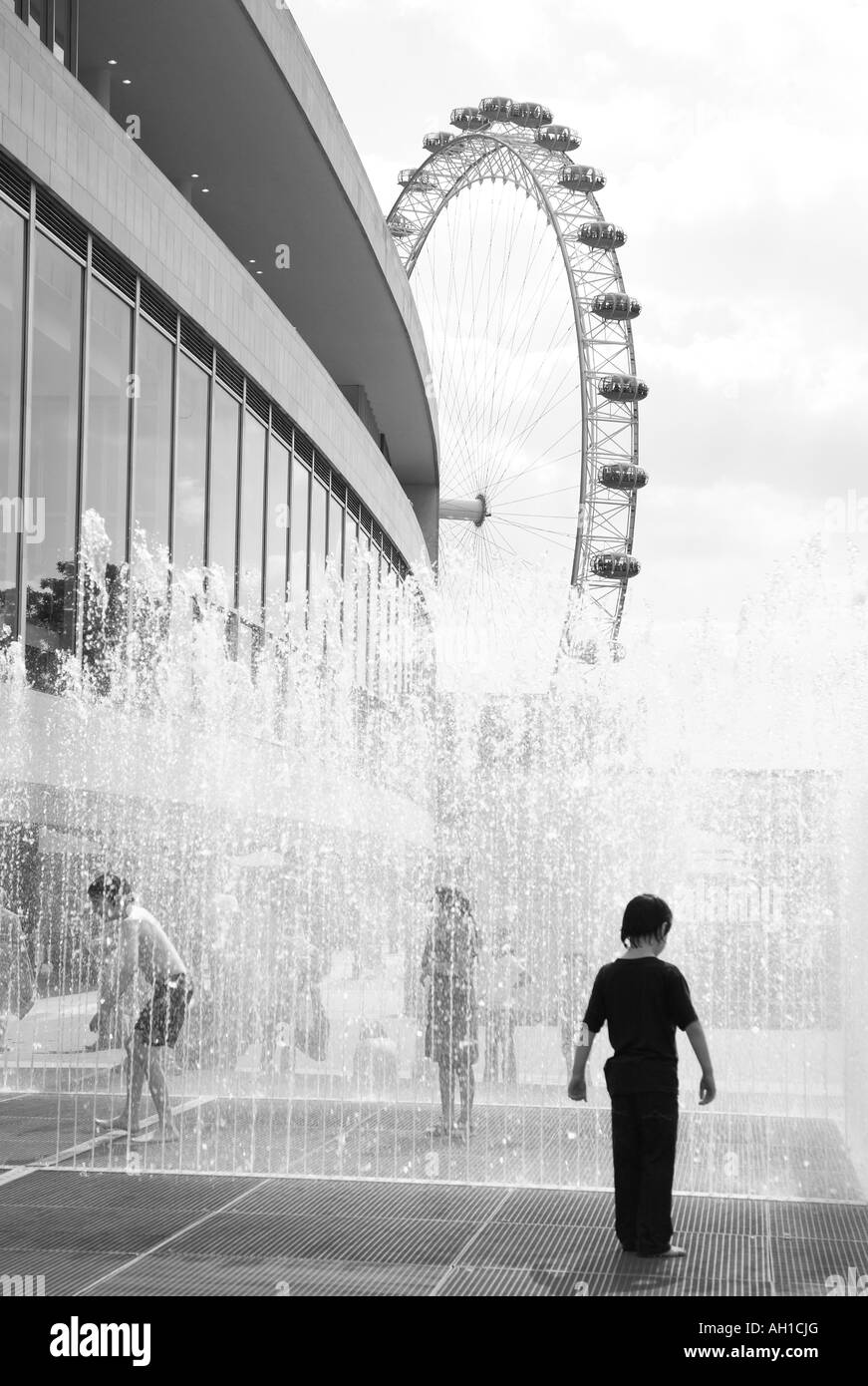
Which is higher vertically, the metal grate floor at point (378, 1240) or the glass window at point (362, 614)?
the glass window at point (362, 614)

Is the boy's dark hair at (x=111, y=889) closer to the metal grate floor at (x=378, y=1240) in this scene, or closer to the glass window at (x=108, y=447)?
the metal grate floor at (x=378, y=1240)

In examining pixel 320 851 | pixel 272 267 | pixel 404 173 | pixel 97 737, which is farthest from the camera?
pixel 404 173

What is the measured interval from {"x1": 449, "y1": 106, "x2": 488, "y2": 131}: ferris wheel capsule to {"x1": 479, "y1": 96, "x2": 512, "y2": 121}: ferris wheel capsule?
0.25 metres

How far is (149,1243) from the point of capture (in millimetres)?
6879

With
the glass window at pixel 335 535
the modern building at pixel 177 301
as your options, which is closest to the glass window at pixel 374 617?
the modern building at pixel 177 301

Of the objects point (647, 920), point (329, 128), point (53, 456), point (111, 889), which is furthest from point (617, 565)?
point (647, 920)

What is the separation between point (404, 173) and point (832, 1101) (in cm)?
4058

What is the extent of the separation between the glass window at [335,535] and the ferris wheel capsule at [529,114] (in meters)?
21.3

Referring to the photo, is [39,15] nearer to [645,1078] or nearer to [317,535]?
[317,535]

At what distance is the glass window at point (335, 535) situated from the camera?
2620cm

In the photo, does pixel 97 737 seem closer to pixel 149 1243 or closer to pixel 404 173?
pixel 149 1243

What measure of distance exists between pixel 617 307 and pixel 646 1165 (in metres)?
39.0

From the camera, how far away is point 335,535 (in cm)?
2658

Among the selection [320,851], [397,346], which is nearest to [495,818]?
[320,851]
